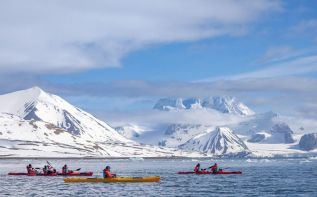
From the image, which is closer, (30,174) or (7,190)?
(7,190)

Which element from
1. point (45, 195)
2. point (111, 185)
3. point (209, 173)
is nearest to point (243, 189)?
point (111, 185)

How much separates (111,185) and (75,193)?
48.3ft

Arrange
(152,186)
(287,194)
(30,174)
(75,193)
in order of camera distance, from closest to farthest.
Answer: (287,194) < (75,193) < (152,186) < (30,174)

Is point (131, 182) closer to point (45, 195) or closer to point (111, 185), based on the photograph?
point (111, 185)

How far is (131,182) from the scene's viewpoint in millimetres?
103875

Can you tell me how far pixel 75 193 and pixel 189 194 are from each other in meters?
16.3

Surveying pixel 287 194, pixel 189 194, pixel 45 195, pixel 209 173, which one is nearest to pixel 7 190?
pixel 45 195

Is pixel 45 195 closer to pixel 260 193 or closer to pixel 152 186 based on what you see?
pixel 152 186

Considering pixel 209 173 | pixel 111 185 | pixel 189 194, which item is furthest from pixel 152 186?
pixel 209 173

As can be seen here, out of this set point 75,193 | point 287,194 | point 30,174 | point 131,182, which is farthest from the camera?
point 30,174

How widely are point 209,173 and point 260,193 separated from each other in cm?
5509

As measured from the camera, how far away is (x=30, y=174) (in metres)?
132

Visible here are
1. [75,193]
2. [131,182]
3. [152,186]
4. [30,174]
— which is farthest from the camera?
[30,174]

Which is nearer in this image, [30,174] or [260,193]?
[260,193]
